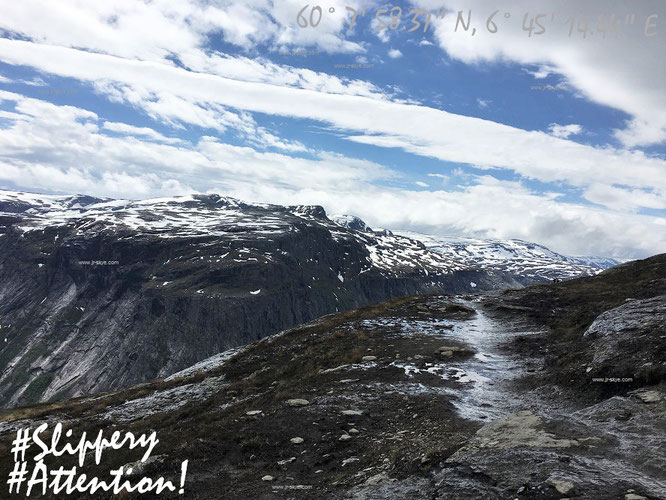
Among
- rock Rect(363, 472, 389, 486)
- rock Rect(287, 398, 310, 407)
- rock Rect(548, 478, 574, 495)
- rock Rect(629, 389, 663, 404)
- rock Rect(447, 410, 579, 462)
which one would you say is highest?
rock Rect(629, 389, 663, 404)

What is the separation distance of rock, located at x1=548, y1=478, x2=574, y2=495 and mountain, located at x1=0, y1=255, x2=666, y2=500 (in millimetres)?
25

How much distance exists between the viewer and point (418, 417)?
616 inches

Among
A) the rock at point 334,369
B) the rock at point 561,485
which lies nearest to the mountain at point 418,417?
the rock at point 561,485

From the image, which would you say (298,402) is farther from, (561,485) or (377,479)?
(561,485)

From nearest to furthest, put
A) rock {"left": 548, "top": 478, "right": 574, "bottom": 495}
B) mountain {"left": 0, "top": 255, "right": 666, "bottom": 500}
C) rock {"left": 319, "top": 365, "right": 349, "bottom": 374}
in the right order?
rock {"left": 548, "top": 478, "right": 574, "bottom": 495}, mountain {"left": 0, "top": 255, "right": 666, "bottom": 500}, rock {"left": 319, "top": 365, "right": 349, "bottom": 374}

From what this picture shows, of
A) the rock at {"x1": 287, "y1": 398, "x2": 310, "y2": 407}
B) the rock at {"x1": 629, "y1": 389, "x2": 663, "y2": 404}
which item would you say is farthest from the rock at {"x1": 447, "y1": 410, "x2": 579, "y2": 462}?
the rock at {"x1": 287, "y1": 398, "x2": 310, "y2": 407}

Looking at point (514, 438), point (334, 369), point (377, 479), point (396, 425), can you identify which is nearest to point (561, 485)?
point (514, 438)

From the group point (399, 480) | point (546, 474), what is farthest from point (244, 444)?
point (546, 474)

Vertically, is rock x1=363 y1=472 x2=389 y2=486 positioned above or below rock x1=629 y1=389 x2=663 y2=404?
below

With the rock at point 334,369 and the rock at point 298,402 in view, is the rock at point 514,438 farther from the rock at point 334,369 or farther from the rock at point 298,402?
the rock at point 334,369

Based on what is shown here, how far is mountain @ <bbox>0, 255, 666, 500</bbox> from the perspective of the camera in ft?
32.3

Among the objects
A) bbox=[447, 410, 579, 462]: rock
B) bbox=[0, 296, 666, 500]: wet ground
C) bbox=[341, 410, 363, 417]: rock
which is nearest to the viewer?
bbox=[0, 296, 666, 500]: wet ground

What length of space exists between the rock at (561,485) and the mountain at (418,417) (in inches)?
1.0

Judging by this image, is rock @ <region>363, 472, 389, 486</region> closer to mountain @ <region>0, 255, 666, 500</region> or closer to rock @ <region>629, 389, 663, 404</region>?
mountain @ <region>0, 255, 666, 500</region>
